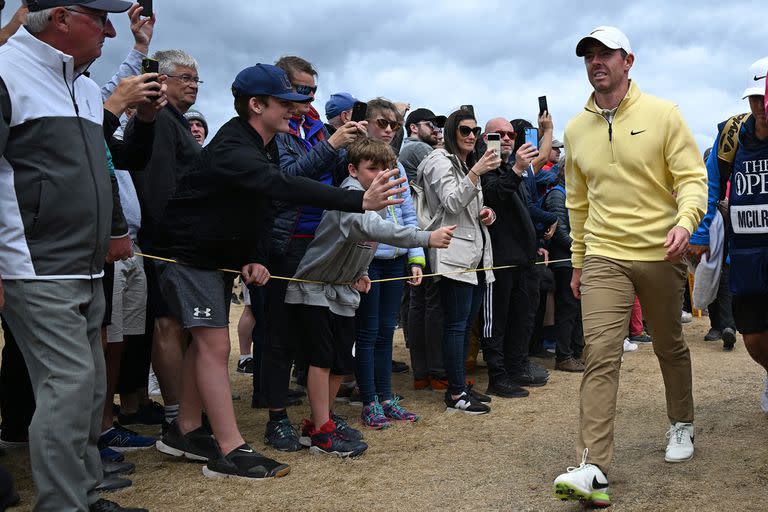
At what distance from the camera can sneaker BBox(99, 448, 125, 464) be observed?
4.73 metres

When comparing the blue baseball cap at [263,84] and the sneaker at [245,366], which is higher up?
the blue baseball cap at [263,84]

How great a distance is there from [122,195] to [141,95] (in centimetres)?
143

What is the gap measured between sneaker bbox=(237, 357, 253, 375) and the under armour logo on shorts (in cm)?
374

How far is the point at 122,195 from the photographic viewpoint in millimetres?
5328

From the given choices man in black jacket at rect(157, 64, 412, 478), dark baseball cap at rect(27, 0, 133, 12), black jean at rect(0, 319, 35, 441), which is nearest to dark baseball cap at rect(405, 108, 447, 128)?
man in black jacket at rect(157, 64, 412, 478)

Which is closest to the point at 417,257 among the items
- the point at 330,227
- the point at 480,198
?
the point at 480,198

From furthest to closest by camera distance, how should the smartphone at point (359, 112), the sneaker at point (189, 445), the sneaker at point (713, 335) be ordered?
the sneaker at point (713, 335), the smartphone at point (359, 112), the sneaker at point (189, 445)

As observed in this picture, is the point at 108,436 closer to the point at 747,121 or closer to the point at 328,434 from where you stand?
the point at 328,434

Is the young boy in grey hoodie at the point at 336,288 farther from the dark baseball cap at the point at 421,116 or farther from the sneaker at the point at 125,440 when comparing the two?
the dark baseball cap at the point at 421,116

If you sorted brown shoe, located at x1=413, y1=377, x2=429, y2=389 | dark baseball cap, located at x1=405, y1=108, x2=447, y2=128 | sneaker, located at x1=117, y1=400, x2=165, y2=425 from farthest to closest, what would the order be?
dark baseball cap, located at x1=405, y1=108, x2=447, y2=128
brown shoe, located at x1=413, y1=377, x2=429, y2=389
sneaker, located at x1=117, y1=400, x2=165, y2=425

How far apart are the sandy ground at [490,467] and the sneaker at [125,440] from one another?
0.08m

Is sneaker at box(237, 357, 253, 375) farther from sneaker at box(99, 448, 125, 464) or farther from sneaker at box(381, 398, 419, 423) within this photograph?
sneaker at box(99, 448, 125, 464)

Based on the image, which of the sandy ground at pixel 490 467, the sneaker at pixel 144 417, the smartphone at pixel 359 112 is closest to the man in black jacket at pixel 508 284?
the sandy ground at pixel 490 467

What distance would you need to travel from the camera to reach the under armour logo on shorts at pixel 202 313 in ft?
15.0
